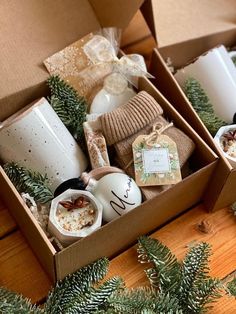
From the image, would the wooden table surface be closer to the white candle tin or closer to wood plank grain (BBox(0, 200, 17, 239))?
wood plank grain (BBox(0, 200, 17, 239))

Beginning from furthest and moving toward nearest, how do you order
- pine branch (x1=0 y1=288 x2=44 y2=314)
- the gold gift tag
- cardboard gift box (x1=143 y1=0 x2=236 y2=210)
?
cardboard gift box (x1=143 y1=0 x2=236 y2=210)
the gold gift tag
pine branch (x1=0 y1=288 x2=44 y2=314)

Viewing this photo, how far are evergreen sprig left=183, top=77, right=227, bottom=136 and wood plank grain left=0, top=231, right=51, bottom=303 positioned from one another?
1.29ft

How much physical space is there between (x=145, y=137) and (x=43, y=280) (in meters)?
0.30

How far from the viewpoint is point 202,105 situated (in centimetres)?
99

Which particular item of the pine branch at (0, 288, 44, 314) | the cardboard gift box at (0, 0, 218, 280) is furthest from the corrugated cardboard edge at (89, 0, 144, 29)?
the pine branch at (0, 288, 44, 314)

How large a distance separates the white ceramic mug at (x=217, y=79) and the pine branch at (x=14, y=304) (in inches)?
19.4

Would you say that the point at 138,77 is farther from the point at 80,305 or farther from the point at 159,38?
the point at 80,305

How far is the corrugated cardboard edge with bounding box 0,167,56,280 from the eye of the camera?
79 cm

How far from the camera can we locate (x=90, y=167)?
942mm

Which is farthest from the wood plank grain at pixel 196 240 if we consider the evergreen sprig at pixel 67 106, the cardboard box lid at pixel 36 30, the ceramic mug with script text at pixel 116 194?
the cardboard box lid at pixel 36 30

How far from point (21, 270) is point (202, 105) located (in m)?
0.44

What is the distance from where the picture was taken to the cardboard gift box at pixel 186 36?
38.0 inches

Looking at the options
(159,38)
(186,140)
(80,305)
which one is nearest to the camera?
(80,305)

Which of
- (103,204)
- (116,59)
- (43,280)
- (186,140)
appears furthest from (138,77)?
(43,280)
